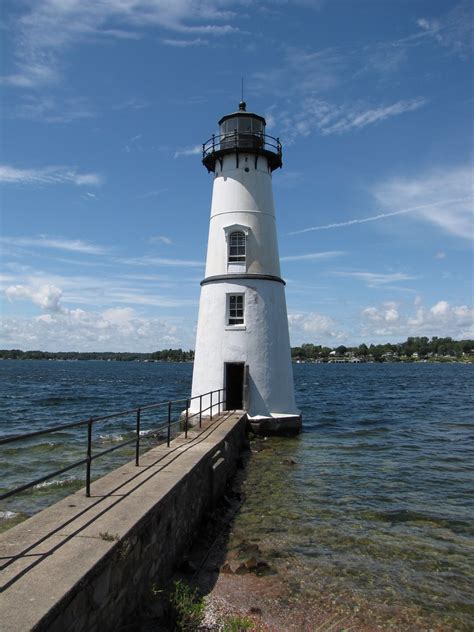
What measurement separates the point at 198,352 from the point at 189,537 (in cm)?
1098

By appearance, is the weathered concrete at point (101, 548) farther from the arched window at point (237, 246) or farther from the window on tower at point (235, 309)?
the arched window at point (237, 246)

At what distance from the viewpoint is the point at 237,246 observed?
60.2 ft

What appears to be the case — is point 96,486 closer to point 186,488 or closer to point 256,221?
point 186,488

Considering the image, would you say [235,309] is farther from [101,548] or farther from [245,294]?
[101,548]

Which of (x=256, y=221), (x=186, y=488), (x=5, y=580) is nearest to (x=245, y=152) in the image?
(x=256, y=221)

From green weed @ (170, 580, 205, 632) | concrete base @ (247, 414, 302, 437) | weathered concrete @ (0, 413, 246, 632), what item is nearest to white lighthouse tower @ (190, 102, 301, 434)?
concrete base @ (247, 414, 302, 437)

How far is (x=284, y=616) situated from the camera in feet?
19.9

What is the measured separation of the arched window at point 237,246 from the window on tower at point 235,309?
4.46 feet

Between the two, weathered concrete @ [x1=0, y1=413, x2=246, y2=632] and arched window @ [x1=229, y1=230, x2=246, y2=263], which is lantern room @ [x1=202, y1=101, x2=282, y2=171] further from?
weathered concrete @ [x1=0, y1=413, x2=246, y2=632]

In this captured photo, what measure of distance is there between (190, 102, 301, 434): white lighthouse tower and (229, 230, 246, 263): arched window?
36mm

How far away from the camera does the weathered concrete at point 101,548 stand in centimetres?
400

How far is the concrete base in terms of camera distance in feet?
56.7

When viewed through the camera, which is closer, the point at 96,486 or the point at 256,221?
the point at 96,486

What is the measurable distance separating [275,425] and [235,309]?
422 centimetres
